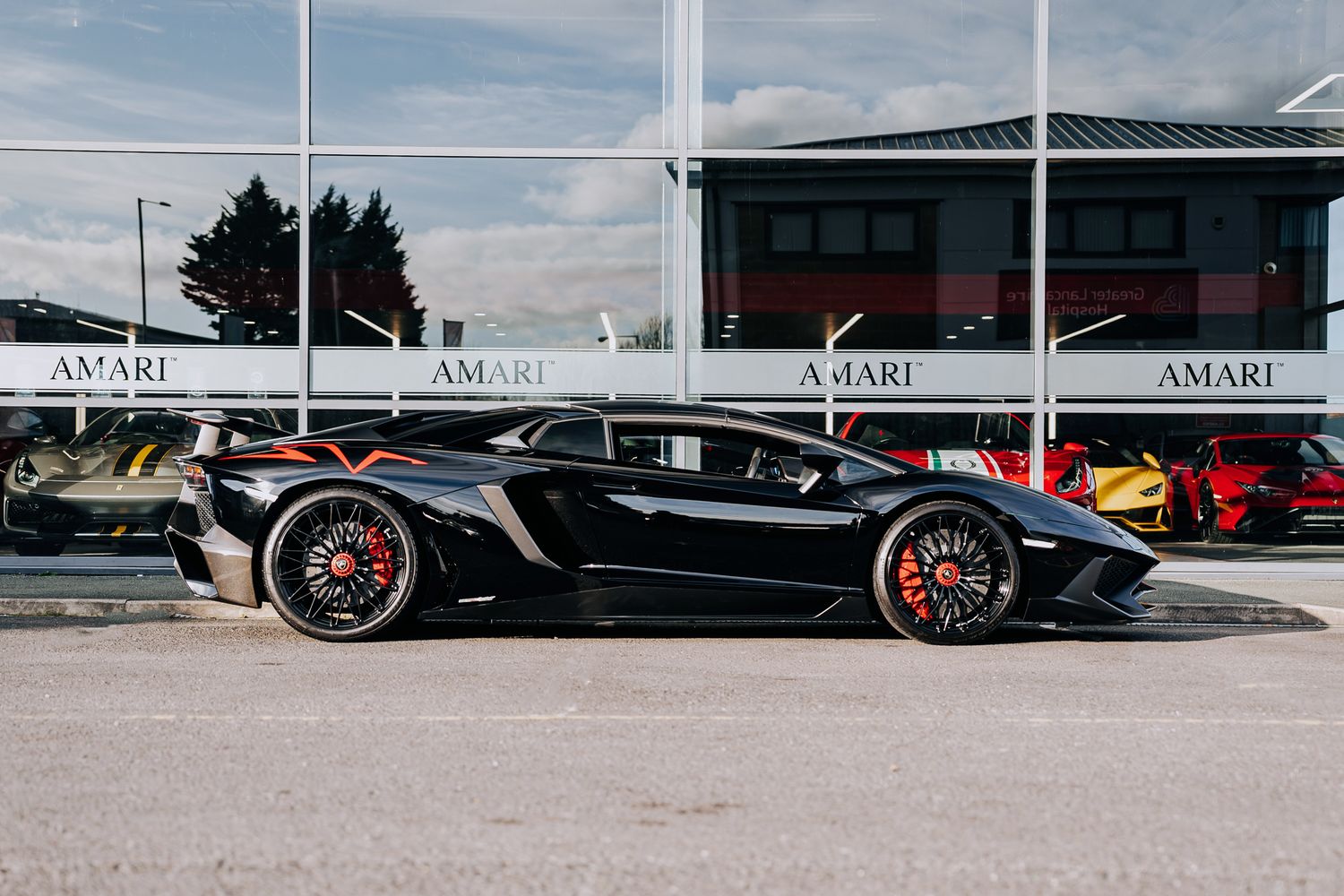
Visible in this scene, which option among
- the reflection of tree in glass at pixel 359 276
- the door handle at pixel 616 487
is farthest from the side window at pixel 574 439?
the reflection of tree in glass at pixel 359 276

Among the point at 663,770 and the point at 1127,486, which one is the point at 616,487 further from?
the point at 1127,486

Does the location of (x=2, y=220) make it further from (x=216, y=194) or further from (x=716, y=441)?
(x=716, y=441)

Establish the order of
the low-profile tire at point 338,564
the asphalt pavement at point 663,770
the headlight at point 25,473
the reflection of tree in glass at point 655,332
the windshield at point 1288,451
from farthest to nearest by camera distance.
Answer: the reflection of tree in glass at point 655,332
the windshield at point 1288,451
the headlight at point 25,473
the low-profile tire at point 338,564
the asphalt pavement at point 663,770

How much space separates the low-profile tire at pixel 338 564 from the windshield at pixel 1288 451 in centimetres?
711

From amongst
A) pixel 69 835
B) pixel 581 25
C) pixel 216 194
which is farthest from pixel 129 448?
pixel 69 835

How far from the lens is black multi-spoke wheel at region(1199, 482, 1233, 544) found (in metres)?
10.9

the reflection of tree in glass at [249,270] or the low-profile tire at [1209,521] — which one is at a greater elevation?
the reflection of tree in glass at [249,270]

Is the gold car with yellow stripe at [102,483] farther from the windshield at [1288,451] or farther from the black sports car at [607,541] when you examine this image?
the windshield at [1288,451]

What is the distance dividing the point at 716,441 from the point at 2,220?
22.9 feet

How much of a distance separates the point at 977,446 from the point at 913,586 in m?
4.38

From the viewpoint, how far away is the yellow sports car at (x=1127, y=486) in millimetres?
11023

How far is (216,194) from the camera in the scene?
11055 mm

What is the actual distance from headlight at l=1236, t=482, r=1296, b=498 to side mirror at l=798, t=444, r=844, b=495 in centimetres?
536

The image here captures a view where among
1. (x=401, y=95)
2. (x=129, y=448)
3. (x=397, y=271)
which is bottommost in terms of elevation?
(x=129, y=448)
